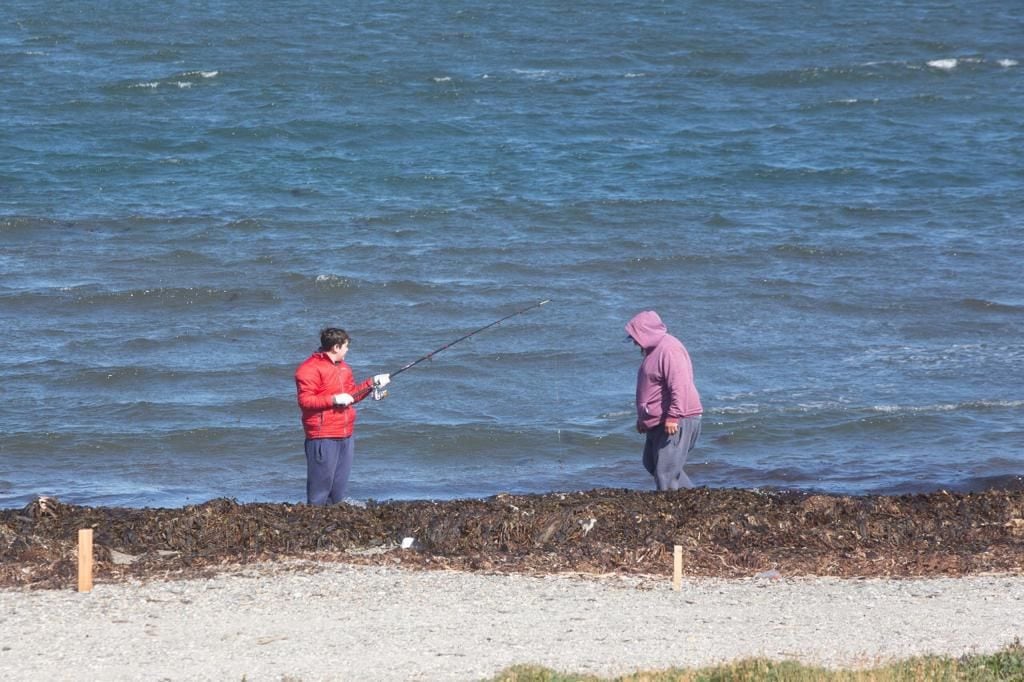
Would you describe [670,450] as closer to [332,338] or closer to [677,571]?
[677,571]

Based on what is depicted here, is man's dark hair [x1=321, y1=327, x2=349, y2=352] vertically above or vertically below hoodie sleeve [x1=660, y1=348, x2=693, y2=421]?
above

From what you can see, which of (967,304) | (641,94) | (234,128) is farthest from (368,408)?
(641,94)

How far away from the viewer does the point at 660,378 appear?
10.9 meters

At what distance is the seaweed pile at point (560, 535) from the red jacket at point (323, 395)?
1.76 feet

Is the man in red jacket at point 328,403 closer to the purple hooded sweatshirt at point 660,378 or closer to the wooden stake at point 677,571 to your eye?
the purple hooded sweatshirt at point 660,378

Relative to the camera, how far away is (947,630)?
837 cm

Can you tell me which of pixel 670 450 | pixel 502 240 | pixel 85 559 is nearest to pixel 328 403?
pixel 85 559

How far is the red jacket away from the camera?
35.4 feet

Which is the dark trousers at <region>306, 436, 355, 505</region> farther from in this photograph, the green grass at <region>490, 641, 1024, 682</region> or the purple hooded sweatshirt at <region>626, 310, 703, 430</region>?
the green grass at <region>490, 641, 1024, 682</region>

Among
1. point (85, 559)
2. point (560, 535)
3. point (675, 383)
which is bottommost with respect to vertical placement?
point (560, 535)

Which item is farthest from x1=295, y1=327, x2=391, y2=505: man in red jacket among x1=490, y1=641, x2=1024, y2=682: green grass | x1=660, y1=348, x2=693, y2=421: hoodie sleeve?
x1=490, y1=641, x2=1024, y2=682: green grass

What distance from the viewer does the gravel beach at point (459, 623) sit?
7.91 meters

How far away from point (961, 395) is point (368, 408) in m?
6.07

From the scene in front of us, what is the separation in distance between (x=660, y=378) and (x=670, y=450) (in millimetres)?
540
